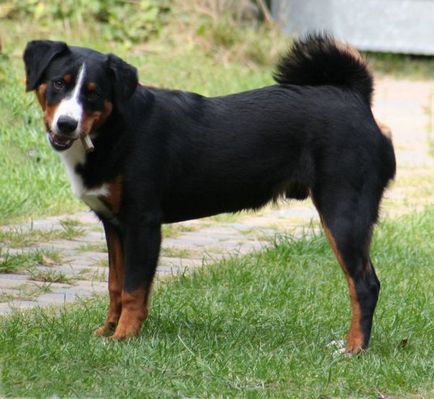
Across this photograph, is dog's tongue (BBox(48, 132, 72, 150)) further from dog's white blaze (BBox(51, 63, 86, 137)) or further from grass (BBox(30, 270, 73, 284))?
grass (BBox(30, 270, 73, 284))

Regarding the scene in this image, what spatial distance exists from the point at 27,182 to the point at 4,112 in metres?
1.67

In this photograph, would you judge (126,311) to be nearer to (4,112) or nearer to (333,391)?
(333,391)

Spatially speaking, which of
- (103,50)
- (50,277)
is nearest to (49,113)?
(50,277)

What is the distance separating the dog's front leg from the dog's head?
0.47m

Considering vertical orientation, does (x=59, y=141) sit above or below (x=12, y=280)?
above

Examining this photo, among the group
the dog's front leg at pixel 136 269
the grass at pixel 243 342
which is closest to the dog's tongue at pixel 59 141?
the dog's front leg at pixel 136 269

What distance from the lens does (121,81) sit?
4.80 meters

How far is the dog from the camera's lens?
4.81 meters

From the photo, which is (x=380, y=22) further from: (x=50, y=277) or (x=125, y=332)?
(x=125, y=332)

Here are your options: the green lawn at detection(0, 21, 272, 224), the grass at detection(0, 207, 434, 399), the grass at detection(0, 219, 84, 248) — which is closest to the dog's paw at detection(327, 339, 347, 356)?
the grass at detection(0, 207, 434, 399)

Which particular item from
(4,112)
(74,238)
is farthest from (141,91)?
(4,112)

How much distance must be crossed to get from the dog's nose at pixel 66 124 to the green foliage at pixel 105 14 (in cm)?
952

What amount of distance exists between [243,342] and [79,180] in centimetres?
101

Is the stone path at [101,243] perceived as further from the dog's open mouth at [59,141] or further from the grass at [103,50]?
the dog's open mouth at [59,141]
